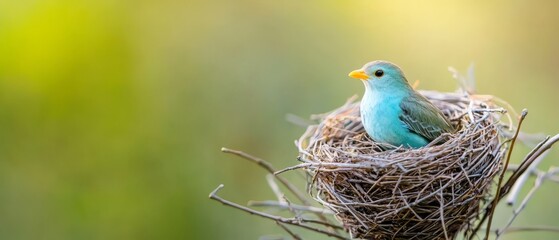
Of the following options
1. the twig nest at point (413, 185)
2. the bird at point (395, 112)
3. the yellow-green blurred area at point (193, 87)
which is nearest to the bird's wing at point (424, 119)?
the bird at point (395, 112)

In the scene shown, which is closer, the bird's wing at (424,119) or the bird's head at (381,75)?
the bird's wing at (424,119)

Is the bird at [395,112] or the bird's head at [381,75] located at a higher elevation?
the bird's head at [381,75]

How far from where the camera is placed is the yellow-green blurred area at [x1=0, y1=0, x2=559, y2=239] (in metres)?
5.05

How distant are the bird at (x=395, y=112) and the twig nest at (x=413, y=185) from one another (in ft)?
0.95

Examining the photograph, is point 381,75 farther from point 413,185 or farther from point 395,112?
point 413,185

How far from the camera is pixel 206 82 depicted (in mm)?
5418

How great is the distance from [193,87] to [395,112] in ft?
9.20

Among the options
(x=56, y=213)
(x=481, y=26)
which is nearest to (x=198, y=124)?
(x=56, y=213)

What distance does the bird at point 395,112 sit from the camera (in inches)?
110

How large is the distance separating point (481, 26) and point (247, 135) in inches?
77.4

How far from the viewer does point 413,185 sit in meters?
2.25

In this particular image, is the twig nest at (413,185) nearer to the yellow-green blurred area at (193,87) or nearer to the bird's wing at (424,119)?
the bird's wing at (424,119)

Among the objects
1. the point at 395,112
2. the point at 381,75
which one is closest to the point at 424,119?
the point at 395,112

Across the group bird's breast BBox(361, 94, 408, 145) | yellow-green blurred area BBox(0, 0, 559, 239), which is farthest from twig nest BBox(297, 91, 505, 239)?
yellow-green blurred area BBox(0, 0, 559, 239)
